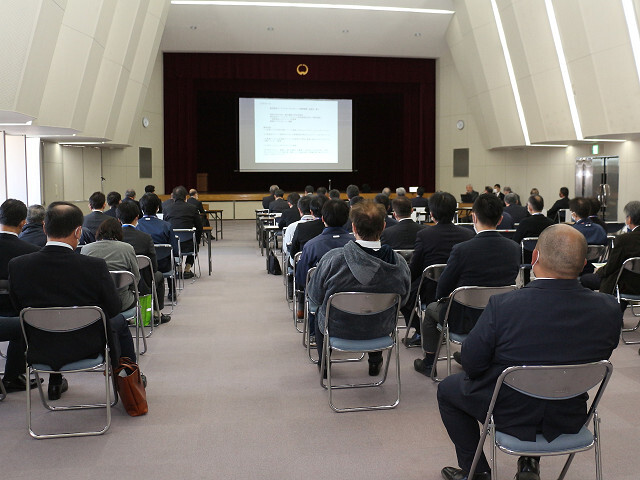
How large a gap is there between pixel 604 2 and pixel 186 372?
403 inches

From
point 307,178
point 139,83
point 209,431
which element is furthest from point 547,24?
point 209,431

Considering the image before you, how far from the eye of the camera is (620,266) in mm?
5508

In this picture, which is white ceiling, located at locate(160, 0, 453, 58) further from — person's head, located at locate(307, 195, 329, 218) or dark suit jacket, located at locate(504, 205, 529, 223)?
person's head, located at locate(307, 195, 329, 218)

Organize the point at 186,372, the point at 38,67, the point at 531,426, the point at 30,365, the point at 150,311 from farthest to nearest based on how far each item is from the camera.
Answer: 1. the point at 38,67
2. the point at 150,311
3. the point at 186,372
4. the point at 30,365
5. the point at 531,426

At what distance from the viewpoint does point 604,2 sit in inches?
448

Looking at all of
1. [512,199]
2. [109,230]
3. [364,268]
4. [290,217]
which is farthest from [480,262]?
[512,199]

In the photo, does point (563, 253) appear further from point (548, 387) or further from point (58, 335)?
point (58, 335)

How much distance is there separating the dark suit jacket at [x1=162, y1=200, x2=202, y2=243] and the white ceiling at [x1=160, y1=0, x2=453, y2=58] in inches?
375

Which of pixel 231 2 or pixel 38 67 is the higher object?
pixel 231 2

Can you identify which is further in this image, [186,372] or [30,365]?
[186,372]

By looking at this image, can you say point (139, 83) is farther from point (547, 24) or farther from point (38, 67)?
point (547, 24)

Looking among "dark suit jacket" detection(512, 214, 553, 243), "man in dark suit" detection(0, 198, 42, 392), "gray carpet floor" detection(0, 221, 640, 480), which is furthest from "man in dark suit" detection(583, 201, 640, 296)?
"man in dark suit" detection(0, 198, 42, 392)

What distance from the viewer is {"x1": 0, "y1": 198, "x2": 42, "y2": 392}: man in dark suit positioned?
4.36m

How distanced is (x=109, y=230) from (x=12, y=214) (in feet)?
2.26
